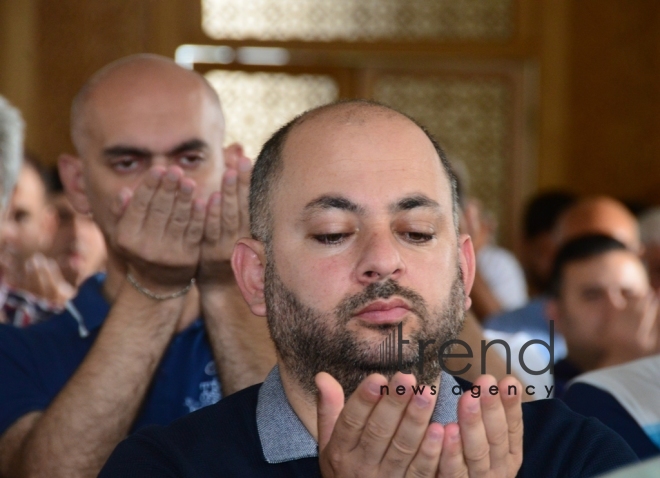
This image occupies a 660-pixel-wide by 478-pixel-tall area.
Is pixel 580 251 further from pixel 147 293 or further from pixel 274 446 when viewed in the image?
pixel 274 446

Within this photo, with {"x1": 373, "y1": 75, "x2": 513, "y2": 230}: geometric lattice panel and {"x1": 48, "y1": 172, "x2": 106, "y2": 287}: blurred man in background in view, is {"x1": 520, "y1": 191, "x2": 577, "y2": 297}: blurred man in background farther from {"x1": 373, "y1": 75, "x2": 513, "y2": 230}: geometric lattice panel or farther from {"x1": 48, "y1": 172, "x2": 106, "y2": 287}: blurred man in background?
{"x1": 48, "y1": 172, "x2": 106, "y2": 287}: blurred man in background

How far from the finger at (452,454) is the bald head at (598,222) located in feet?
9.46

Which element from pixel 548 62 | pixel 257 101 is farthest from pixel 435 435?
pixel 548 62

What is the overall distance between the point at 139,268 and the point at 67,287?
153 cm

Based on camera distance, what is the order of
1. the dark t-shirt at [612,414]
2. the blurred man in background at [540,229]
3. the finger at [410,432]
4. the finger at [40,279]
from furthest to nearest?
the blurred man in background at [540,229] → the finger at [40,279] → the dark t-shirt at [612,414] → the finger at [410,432]

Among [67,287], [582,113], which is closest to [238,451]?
[67,287]

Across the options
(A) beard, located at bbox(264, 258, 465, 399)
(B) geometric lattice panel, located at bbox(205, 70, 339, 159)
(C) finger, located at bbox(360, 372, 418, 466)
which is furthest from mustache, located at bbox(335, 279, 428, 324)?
(B) geometric lattice panel, located at bbox(205, 70, 339, 159)

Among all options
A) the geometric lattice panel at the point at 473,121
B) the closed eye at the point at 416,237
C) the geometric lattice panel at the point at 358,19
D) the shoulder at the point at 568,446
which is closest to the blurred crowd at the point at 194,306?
the shoulder at the point at 568,446

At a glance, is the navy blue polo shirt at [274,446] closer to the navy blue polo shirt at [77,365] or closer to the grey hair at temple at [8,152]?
the navy blue polo shirt at [77,365]

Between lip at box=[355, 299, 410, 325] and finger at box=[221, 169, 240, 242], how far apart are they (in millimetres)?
545

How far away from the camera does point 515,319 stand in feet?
10.7

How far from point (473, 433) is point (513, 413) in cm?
6

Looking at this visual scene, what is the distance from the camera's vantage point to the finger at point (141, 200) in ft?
5.22

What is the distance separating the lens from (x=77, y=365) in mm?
1781
